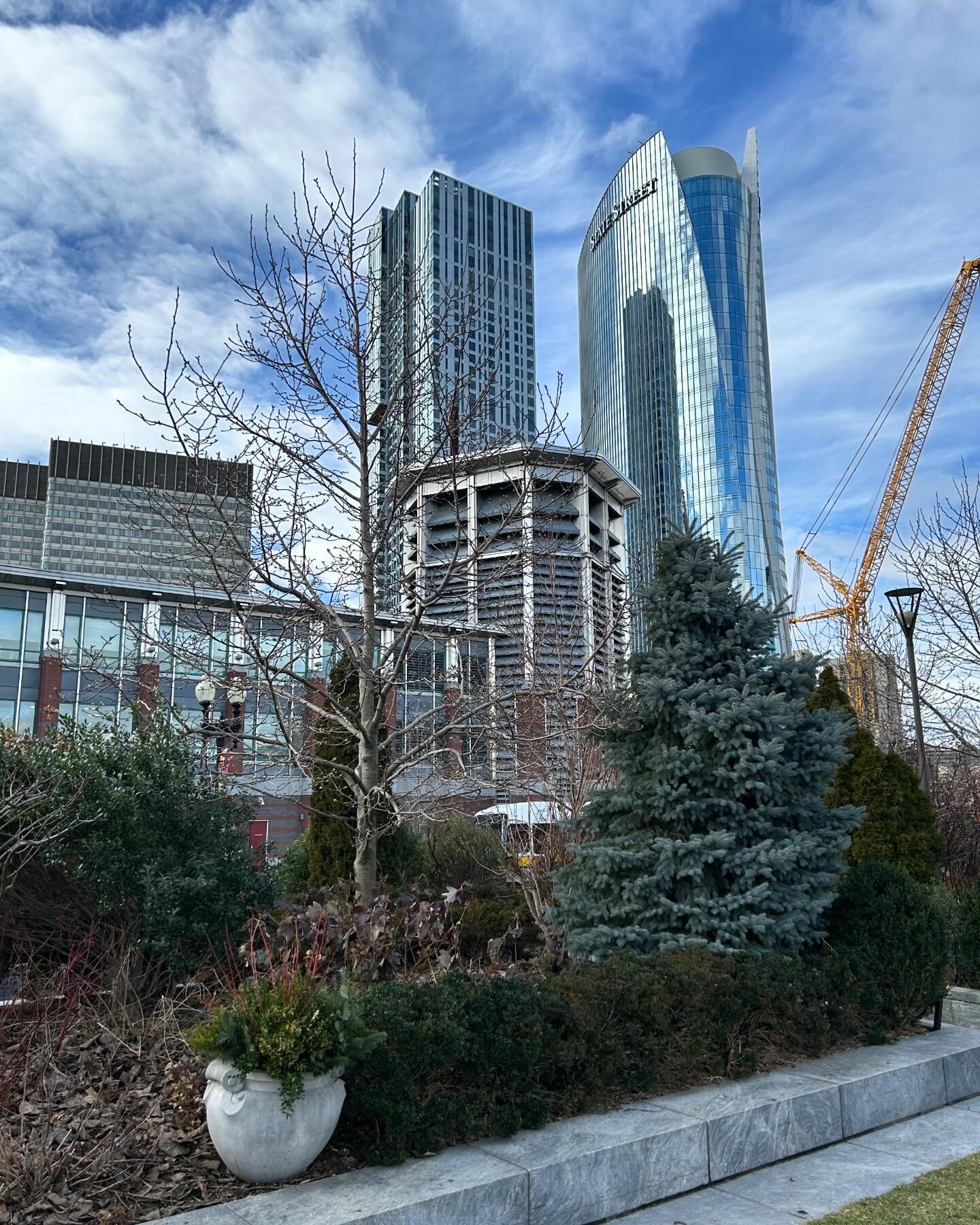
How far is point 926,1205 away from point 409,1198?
278cm

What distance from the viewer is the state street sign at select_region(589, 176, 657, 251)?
157 meters

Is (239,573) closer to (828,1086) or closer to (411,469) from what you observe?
(411,469)

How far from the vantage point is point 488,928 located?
10359 mm

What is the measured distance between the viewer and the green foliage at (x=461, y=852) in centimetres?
1614

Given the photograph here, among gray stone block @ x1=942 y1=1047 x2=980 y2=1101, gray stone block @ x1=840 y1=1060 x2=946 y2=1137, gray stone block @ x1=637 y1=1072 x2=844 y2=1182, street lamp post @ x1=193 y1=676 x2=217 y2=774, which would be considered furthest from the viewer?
street lamp post @ x1=193 y1=676 x2=217 y2=774

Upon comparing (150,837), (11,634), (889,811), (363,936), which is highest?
(11,634)

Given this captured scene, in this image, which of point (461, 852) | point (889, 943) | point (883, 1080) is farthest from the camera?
point (461, 852)

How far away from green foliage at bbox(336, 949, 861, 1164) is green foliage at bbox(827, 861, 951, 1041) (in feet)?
0.74

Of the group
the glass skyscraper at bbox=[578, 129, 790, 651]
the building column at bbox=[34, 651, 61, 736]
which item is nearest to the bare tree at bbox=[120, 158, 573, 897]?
the building column at bbox=[34, 651, 61, 736]

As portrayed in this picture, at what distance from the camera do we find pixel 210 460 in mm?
9555

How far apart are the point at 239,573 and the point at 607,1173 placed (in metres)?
6.40

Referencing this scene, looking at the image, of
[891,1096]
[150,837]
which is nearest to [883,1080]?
[891,1096]

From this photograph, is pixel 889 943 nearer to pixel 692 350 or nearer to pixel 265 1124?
pixel 265 1124

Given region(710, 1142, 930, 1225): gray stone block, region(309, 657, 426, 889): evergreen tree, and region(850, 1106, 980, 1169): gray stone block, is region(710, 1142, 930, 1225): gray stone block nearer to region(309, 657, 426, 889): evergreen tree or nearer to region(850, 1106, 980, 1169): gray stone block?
region(850, 1106, 980, 1169): gray stone block
